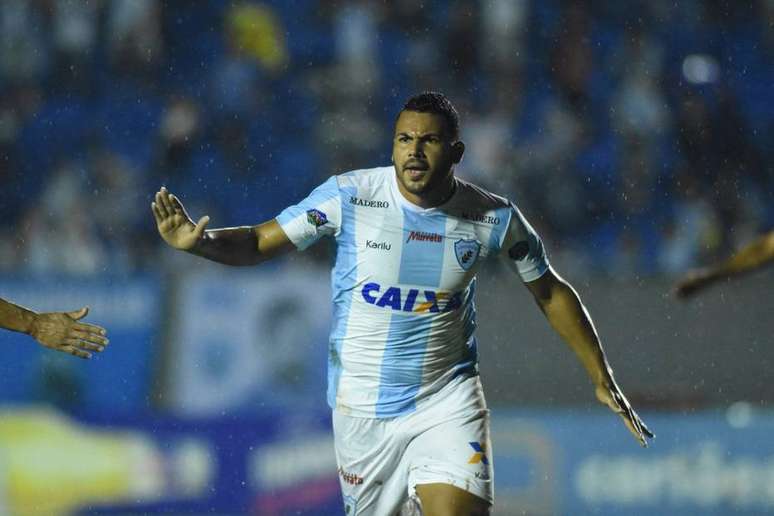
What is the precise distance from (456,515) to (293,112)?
767 centimetres

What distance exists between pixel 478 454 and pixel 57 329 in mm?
1822

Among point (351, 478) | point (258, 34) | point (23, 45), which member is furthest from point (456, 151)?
point (23, 45)

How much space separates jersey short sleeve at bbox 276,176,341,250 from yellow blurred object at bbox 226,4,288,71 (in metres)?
7.33

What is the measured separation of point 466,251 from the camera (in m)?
5.91

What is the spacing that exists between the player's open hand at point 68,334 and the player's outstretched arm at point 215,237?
47 cm

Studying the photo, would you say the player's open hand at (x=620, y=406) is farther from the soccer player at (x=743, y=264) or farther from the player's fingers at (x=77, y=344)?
the player's fingers at (x=77, y=344)

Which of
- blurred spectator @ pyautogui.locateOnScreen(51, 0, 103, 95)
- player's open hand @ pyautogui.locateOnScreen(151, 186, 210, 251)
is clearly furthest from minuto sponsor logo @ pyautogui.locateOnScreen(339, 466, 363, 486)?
blurred spectator @ pyautogui.locateOnScreen(51, 0, 103, 95)

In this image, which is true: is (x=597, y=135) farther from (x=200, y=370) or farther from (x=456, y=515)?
(x=456, y=515)

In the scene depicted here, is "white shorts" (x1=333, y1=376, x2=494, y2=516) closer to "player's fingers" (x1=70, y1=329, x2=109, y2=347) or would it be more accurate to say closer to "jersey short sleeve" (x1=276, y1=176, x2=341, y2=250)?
"jersey short sleeve" (x1=276, y1=176, x2=341, y2=250)

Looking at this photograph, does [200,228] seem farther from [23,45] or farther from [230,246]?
[23,45]

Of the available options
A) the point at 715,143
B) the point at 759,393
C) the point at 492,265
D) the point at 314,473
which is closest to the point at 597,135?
the point at 715,143

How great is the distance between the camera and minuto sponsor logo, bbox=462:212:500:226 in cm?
594

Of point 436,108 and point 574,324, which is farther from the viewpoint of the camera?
point 574,324

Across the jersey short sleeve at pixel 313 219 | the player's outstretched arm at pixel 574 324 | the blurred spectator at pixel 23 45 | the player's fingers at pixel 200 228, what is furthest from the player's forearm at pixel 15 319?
the blurred spectator at pixel 23 45
